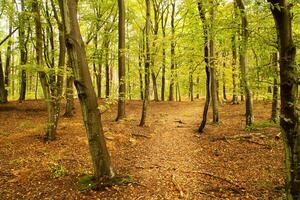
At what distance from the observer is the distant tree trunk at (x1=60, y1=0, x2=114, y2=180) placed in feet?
Answer: 21.7

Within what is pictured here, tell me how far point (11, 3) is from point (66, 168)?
1447cm

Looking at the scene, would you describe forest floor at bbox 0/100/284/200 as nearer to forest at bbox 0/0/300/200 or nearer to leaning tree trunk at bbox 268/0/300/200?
forest at bbox 0/0/300/200

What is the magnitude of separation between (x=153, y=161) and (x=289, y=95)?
251 inches

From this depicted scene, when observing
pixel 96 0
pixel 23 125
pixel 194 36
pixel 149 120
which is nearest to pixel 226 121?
pixel 149 120

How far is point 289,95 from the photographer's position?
12.9 ft

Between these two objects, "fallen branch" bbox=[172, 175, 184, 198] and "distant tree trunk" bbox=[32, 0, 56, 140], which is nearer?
"fallen branch" bbox=[172, 175, 184, 198]

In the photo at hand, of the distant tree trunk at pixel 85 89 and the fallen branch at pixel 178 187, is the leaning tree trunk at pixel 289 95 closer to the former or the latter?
the fallen branch at pixel 178 187

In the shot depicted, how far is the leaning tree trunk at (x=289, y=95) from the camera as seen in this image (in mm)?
3842

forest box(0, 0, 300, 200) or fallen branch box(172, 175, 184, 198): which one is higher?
forest box(0, 0, 300, 200)

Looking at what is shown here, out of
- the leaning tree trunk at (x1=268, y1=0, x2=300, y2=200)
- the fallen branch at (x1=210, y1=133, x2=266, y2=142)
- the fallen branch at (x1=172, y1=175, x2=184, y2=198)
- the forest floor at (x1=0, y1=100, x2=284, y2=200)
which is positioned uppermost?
the leaning tree trunk at (x1=268, y1=0, x2=300, y2=200)

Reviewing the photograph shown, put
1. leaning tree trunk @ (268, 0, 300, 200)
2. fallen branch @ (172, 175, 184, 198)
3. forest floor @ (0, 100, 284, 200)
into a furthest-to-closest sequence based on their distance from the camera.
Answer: forest floor @ (0, 100, 284, 200) → fallen branch @ (172, 175, 184, 198) → leaning tree trunk @ (268, 0, 300, 200)

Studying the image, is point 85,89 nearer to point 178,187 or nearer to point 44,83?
point 178,187

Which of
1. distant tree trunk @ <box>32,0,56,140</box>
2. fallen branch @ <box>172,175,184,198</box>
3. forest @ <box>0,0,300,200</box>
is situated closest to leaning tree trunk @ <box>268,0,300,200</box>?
forest @ <box>0,0,300,200</box>

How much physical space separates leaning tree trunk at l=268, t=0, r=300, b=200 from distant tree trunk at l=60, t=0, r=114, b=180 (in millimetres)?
4503
